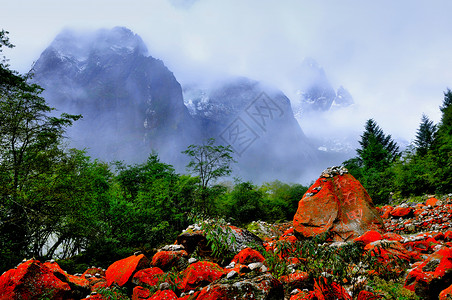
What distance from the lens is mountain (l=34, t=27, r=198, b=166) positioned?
91000 millimetres

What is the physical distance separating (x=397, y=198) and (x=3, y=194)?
24.7 metres

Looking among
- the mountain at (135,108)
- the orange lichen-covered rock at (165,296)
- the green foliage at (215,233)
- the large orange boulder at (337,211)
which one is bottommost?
the orange lichen-covered rock at (165,296)

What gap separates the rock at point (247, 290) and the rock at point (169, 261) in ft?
8.55

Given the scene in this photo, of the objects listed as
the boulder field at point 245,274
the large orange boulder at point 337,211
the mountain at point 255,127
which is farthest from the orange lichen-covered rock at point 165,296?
the mountain at point 255,127

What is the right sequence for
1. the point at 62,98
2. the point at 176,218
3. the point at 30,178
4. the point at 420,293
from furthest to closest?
the point at 62,98, the point at 176,218, the point at 30,178, the point at 420,293

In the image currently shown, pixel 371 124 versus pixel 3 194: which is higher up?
pixel 371 124

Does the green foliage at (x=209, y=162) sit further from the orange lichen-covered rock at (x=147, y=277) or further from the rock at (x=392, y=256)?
the rock at (x=392, y=256)

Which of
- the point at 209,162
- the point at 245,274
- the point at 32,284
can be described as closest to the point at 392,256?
the point at 245,274

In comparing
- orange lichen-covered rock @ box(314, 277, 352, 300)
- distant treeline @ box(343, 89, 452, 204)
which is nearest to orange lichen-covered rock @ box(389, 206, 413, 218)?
distant treeline @ box(343, 89, 452, 204)

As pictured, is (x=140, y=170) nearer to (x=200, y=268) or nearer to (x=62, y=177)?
(x=62, y=177)

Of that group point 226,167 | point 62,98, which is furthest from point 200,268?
point 62,98

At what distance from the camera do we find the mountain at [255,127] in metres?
83.3

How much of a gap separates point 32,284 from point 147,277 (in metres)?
1.80

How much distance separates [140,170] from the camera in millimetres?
20188
